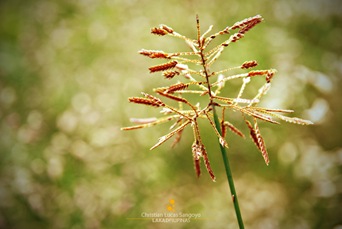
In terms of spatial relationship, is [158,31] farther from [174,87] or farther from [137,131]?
[137,131]

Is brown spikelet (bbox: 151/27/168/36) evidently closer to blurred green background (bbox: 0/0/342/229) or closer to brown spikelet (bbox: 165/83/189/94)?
brown spikelet (bbox: 165/83/189/94)

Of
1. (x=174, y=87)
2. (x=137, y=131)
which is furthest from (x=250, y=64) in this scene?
(x=137, y=131)

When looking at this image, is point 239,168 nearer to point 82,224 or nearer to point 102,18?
point 82,224

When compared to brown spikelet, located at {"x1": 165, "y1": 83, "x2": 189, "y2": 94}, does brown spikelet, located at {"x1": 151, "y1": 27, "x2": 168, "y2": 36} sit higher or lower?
higher

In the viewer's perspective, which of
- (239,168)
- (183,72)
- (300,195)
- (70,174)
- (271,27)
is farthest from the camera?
(271,27)

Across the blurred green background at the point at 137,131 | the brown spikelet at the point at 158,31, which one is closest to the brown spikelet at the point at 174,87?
the brown spikelet at the point at 158,31

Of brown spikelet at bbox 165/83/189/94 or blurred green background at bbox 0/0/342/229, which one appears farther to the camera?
blurred green background at bbox 0/0/342/229

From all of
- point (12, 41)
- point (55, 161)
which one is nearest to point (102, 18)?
point (12, 41)

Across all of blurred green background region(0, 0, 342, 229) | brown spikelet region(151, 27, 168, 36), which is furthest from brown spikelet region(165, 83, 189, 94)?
blurred green background region(0, 0, 342, 229)
